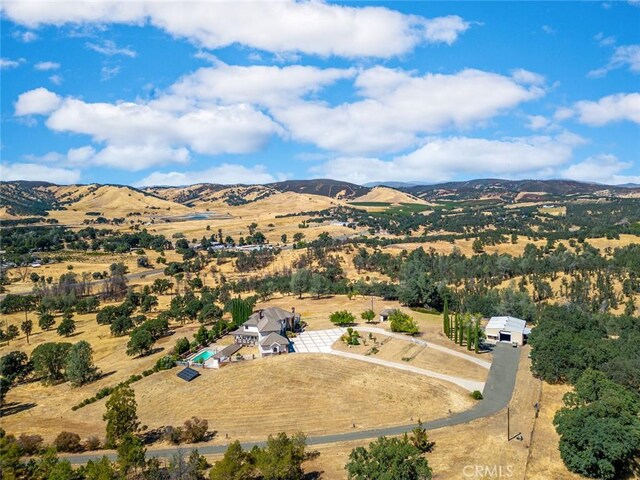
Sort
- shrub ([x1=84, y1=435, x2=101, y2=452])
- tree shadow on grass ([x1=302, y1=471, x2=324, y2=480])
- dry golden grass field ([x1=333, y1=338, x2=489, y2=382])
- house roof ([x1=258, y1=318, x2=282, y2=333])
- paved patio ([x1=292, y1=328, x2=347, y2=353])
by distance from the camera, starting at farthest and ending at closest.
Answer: house roof ([x1=258, y1=318, x2=282, y2=333]) → paved patio ([x1=292, y1=328, x2=347, y2=353]) → dry golden grass field ([x1=333, y1=338, x2=489, y2=382]) → shrub ([x1=84, y1=435, x2=101, y2=452]) → tree shadow on grass ([x1=302, y1=471, x2=324, y2=480])

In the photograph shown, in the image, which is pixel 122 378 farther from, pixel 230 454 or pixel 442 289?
pixel 442 289

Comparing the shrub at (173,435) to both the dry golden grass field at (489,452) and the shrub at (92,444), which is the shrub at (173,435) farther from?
the shrub at (92,444)

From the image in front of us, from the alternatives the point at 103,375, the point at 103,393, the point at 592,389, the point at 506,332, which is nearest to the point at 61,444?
the point at 103,393

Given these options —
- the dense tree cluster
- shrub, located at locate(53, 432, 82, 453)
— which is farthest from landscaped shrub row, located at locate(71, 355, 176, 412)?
the dense tree cluster

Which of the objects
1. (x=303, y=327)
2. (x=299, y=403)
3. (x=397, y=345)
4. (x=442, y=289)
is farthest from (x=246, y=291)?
(x=299, y=403)

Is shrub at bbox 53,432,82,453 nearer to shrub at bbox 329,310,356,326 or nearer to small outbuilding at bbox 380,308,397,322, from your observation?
shrub at bbox 329,310,356,326
